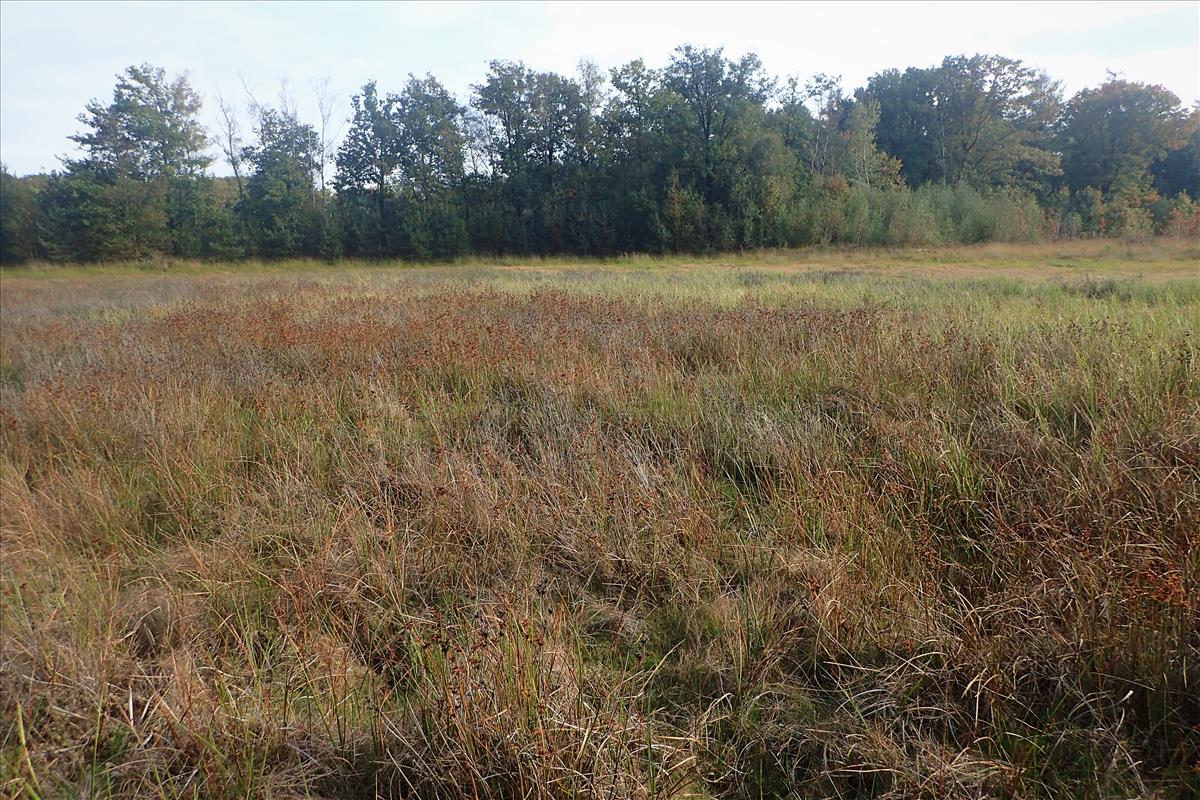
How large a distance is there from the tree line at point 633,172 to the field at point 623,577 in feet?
103

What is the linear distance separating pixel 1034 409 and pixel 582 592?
297 cm

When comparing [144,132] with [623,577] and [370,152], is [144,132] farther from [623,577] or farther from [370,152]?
[623,577]

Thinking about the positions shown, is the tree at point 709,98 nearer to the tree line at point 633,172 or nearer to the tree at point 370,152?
the tree line at point 633,172

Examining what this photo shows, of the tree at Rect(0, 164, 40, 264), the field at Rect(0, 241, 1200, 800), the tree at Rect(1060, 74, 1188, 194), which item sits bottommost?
the field at Rect(0, 241, 1200, 800)

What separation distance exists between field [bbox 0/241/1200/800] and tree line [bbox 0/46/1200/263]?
31300 millimetres

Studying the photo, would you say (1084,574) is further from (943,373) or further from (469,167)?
(469,167)

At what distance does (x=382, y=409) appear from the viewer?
458 centimetres

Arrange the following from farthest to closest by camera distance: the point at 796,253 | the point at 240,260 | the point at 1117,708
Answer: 1. the point at 240,260
2. the point at 796,253
3. the point at 1117,708

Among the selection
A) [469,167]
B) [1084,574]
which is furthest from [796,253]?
[1084,574]

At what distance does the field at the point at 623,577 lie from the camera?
5.88 ft

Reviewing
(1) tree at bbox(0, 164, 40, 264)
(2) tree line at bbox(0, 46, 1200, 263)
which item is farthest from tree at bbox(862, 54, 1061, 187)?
(1) tree at bbox(0, 164, 40, 264)

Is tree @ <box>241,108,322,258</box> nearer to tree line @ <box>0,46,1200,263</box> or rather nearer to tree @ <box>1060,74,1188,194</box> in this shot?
tree line @ <box>0,46,1200,263</box>

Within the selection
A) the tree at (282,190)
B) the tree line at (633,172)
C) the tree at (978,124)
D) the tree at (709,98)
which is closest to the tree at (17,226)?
the tree line at (633,172)

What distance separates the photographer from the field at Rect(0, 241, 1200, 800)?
1.79 m
